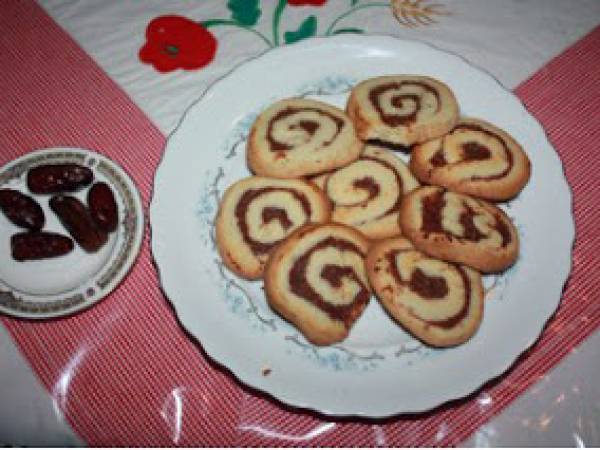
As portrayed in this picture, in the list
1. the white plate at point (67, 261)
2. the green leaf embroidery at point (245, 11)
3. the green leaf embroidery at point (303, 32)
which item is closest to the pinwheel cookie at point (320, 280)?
the white plate at point (67, 261)

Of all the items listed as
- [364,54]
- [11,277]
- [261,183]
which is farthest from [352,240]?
[11,277]

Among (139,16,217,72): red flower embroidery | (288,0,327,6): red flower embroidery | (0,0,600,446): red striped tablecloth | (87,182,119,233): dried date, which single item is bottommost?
(0,0,600,446): red striped tablecloth

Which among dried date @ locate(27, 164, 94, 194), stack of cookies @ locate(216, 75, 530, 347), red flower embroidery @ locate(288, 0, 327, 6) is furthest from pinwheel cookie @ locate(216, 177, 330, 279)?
red flower embroidery @ locate(288, 0, 327, 6)

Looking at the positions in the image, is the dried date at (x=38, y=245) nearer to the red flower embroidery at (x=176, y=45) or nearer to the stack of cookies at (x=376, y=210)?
the stack of cookies at (x=376, y=210)

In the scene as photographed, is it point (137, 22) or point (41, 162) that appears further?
point (137, 22)

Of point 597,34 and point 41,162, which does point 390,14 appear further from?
point 41,162

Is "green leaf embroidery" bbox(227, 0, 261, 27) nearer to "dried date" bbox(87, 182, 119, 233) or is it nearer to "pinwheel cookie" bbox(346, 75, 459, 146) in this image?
"pinwheel cookie" bbox(346, 75, 459, 146)
